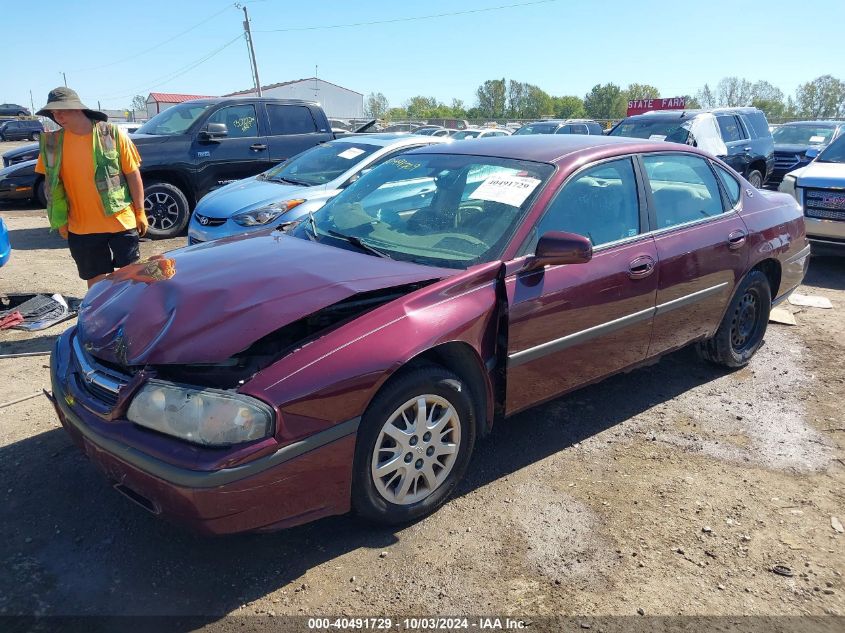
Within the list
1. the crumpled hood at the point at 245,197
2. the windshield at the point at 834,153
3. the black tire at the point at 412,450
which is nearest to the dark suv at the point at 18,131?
the crumpled hood at the point at 245,197

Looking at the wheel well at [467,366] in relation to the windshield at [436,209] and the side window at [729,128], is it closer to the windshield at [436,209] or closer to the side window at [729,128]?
the windshield at [436,209]

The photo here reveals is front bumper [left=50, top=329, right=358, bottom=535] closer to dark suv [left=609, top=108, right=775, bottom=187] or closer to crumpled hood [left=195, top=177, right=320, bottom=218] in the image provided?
crumpled hood [left=195, top=177, right=320, bottom=218]

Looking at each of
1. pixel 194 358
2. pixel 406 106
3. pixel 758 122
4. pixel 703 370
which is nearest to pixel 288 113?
pixel 703 370

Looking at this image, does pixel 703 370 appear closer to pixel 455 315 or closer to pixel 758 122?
pixel 455 315

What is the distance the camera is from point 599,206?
3.57m

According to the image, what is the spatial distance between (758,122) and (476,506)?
12181 millimetres

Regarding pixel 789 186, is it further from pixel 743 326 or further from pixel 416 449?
pixel 416 449

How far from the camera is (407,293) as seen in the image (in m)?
2.78

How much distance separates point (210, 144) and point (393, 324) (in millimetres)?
7570

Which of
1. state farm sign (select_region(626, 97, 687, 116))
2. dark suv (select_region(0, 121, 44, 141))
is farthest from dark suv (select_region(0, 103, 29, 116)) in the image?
state farm sign (select_region(626, 97, 687, 116))

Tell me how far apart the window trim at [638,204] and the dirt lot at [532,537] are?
1.15 metres

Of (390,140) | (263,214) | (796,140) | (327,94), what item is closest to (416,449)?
(263,214)

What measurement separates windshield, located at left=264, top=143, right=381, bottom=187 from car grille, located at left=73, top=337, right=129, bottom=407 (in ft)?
14.5

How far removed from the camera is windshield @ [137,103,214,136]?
9.12 m
